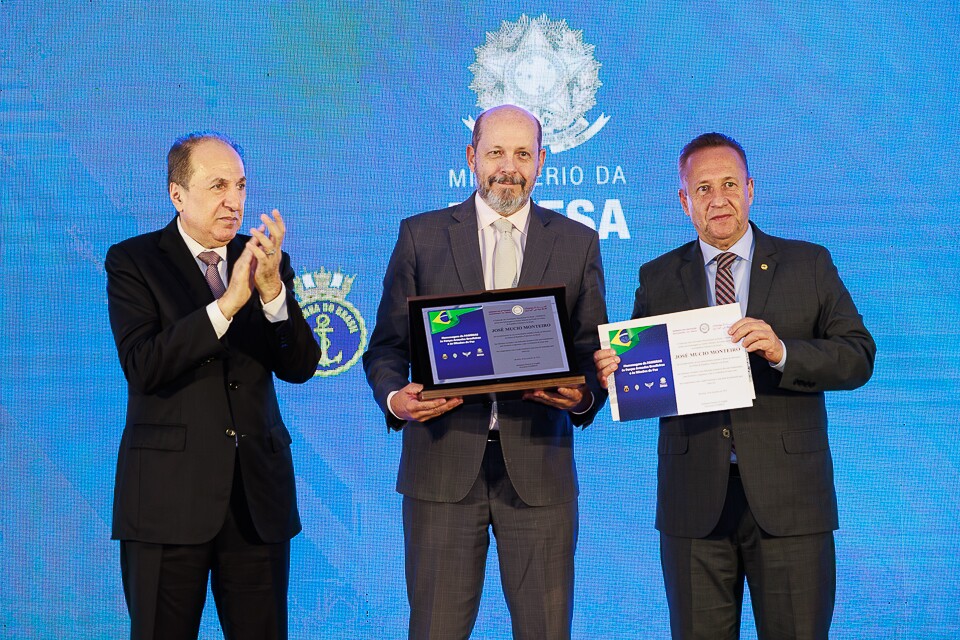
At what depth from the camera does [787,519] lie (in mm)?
2619

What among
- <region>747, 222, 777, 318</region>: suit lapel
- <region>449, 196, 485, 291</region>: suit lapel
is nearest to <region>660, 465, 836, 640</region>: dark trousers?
<region>747, 222, 777, 318</region>: suit lapel

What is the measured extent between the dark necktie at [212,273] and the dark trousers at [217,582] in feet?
1.75

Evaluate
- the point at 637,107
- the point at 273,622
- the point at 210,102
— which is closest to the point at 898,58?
the point at 637,107

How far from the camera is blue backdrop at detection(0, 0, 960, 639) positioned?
4039 mm

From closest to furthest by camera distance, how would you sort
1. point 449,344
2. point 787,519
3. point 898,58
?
point 449,344 < point 787,519 < point 898,58

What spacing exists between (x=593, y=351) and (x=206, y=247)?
1.17 meters

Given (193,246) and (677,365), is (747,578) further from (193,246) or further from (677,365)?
(193,246)

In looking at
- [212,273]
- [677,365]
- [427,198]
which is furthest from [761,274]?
[427,198]

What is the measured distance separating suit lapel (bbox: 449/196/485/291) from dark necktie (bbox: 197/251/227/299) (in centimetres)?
68

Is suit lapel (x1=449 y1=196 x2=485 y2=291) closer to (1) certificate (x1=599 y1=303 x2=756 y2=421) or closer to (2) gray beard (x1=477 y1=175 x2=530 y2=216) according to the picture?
(2) gray beard (x1=477 y1=175 x2=530 y2=216)

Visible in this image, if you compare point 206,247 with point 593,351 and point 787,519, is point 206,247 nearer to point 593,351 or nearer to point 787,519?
point 593,351

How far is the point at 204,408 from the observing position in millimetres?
2562

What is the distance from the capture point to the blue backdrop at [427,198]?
404 cm

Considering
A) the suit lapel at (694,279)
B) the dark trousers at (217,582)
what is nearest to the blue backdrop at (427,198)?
the suit lapel at (694,279)
